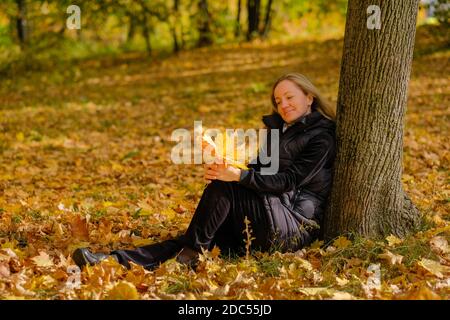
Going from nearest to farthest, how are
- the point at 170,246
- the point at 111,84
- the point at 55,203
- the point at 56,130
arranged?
the point at 170,246 → the point at 55,203 → the point at 56,130 → the point at 111,84

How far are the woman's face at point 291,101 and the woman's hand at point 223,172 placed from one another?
693 mm

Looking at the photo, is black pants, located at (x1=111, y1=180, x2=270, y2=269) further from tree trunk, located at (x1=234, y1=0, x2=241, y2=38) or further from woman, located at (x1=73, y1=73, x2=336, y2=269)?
tree trunk, located at (x1=234, y1=0, x2=241, y2=38)

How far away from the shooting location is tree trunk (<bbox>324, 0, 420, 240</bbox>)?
3811 mm

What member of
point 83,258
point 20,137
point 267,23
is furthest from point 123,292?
point 267,23

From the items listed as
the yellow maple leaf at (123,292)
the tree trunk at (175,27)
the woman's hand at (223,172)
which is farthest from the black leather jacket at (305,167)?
the tree trunk at (175,27)

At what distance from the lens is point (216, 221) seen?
3.66m

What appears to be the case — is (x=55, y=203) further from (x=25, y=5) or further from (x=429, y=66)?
(x=25, y=5)

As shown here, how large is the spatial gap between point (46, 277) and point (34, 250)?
0.57 m

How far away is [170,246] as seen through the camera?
3.83 m

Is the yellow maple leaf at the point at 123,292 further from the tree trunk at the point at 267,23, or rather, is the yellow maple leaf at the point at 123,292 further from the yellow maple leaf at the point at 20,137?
the tree trunk at the point at 267,23

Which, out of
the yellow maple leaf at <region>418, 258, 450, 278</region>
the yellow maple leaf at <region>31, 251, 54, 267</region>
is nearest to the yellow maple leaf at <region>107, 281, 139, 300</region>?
the yellow maple leaf at <region>31, 251, 54, 267</region>

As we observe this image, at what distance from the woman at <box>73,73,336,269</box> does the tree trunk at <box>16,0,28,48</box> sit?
34.8ft
